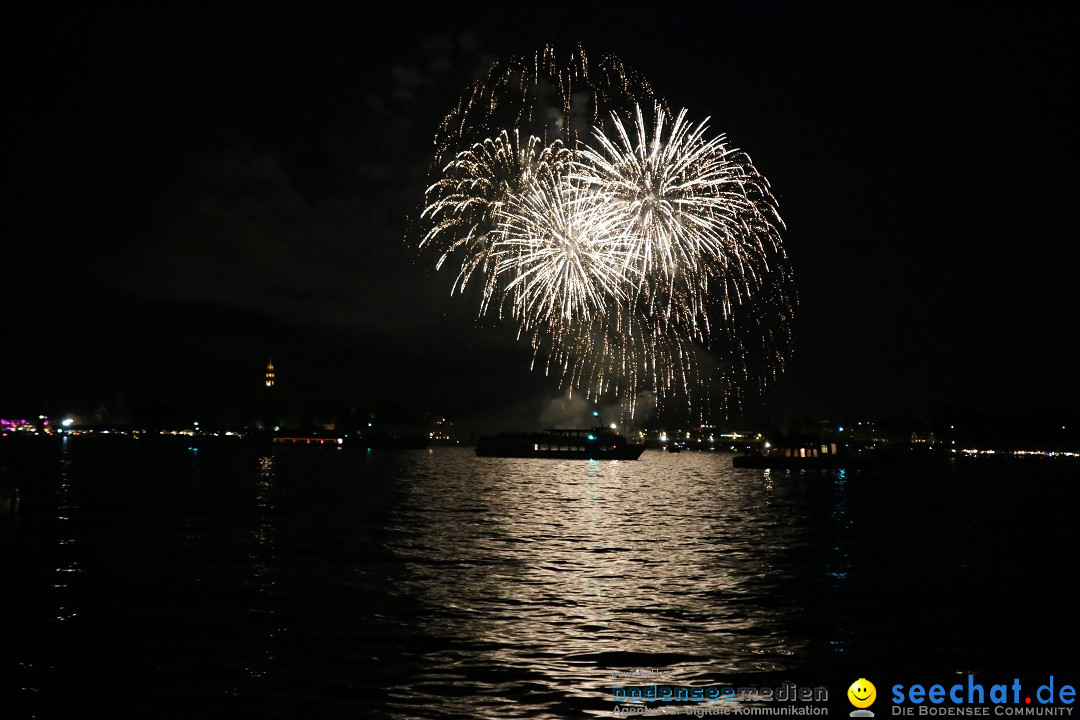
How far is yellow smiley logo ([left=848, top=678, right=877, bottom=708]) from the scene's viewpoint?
1636 centimetres

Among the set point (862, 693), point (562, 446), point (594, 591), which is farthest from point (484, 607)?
point (562, 446)

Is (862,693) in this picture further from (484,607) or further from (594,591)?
(594,591)

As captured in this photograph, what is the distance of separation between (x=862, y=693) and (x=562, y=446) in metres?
164

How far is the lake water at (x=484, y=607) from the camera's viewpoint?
16.8m

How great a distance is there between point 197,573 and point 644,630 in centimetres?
1535

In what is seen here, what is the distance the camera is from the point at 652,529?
44.8 m

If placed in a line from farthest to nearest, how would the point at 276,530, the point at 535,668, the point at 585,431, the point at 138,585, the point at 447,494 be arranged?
1. the point at 585,431
2. the point at 447,494
3. the point at 276,530
4. the point at 138,585
5. the point at 535,668

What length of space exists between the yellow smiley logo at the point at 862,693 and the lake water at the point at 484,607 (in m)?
0.26

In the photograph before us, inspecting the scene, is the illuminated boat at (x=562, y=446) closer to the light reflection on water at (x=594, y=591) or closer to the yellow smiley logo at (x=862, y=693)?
the light reflection on water at (x=594, y=591)

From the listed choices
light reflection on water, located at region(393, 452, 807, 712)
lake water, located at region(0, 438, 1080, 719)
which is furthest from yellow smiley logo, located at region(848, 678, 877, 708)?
light reflection on water, located at region(393, 452, 807, 712)

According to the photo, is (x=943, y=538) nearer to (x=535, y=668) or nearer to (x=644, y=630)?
(x=644, y=630)

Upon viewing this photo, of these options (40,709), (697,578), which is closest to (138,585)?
(40,709)

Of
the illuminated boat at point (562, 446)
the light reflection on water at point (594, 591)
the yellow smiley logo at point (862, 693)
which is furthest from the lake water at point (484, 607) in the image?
the illuminated boat at point (562, 446)

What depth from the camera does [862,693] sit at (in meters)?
16.9
